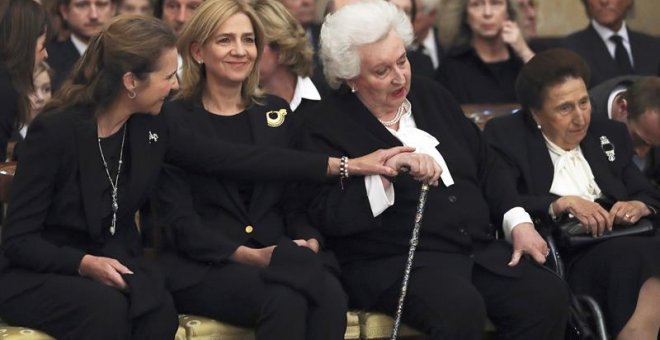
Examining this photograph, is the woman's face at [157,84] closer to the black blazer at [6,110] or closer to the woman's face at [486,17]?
the black blazer at [6,110]

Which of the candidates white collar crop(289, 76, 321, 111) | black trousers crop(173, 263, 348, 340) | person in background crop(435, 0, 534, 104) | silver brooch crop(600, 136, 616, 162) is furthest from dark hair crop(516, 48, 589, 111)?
person in background crop(435, 0, 534, 104)

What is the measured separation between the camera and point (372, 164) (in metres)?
6.32

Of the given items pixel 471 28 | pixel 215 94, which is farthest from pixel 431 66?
pixel 215 94

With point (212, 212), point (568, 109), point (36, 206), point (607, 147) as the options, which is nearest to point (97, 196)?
point (36, 206)

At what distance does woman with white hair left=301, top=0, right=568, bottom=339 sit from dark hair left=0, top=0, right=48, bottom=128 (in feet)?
4.22

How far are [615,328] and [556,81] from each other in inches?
45.3

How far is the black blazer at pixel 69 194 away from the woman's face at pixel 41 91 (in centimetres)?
158

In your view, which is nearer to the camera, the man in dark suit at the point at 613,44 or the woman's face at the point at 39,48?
the woman's face at the point at 39,48

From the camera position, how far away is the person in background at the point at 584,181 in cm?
673

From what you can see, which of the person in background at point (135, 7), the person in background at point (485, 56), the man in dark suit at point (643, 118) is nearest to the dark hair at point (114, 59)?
the man in dark suit at point (643, 118)

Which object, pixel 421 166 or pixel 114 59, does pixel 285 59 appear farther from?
pixel 114 59

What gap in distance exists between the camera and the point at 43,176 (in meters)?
5.87

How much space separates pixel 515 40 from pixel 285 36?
222cm

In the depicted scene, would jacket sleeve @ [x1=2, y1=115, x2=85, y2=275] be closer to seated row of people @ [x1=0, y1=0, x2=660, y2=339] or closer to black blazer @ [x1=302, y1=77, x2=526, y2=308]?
seated row of people @ [x1=0, y1=0, x2=660, y2=339]
